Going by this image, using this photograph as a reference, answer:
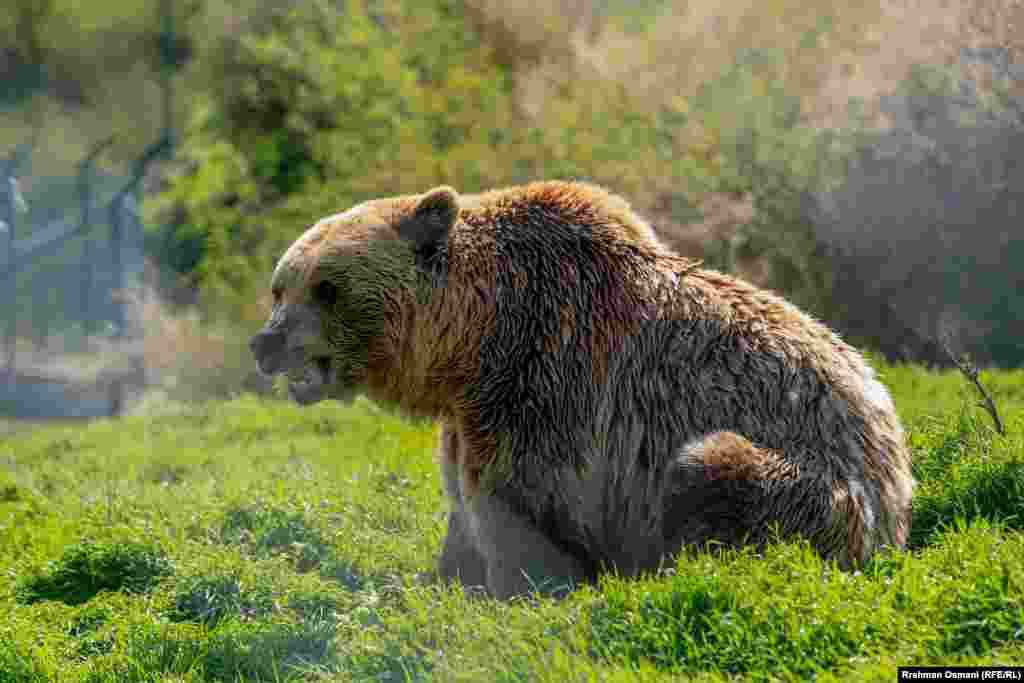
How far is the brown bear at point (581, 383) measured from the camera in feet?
16.8

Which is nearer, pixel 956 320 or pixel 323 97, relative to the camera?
pixel 956 320

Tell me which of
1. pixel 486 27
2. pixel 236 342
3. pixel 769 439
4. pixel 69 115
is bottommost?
pixel 236 342

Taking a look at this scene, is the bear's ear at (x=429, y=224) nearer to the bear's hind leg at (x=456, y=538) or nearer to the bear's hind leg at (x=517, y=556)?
the bear's hind leg at (x=456, y=538)

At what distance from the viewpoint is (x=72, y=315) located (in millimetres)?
17766

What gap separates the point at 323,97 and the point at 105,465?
10522 millimetres

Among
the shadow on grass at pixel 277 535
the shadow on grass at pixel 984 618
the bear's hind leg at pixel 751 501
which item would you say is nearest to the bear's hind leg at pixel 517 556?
the bear's hind leg at pixel 751 501

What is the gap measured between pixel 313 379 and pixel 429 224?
94 cm

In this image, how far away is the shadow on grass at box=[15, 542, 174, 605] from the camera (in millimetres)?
6229

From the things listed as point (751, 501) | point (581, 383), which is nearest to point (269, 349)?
point (581, 383)

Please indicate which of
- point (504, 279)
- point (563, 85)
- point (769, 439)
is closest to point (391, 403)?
point (504, 279)

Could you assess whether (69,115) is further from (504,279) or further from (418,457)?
(504,279)

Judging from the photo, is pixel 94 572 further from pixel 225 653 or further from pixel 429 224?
pixel 429 224

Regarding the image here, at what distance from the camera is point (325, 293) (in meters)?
5.61

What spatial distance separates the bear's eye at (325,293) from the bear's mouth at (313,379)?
0.27 m
